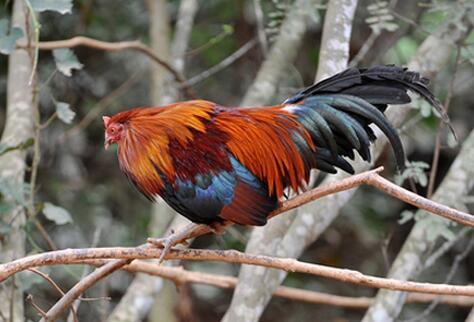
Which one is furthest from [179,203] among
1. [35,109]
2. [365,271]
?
[365,271]

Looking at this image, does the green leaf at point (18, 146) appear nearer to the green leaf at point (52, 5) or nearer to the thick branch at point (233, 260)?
the green leaf at point (52, 5)

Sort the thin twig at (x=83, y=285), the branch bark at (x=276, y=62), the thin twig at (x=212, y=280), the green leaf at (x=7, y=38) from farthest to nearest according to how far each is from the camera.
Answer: the branch bark at (x=276, y=62) < the green leaf at (x=7, y=38) < the thin twig at (x=212, y=280) < the thin twig at (x=83, y=285)

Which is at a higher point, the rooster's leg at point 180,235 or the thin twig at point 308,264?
the thin twig at point 308,264

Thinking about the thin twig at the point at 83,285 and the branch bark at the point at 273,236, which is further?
the branch bark at the point at 273,236

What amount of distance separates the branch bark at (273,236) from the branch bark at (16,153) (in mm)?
943

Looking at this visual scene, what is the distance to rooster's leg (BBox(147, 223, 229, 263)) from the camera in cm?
273

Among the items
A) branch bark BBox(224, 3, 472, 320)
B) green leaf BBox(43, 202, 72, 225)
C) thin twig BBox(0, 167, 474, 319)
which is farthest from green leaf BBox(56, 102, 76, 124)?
thin twig BBox(0, 167, 474, 319)

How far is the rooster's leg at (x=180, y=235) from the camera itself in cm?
273

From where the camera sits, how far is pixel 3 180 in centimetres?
366

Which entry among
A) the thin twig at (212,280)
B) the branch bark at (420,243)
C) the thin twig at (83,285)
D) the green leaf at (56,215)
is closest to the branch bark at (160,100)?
the thin twig at (212,280)

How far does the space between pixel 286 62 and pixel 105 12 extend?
5.84 ft

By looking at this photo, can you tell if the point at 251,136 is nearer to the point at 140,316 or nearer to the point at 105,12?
the point at 140,316

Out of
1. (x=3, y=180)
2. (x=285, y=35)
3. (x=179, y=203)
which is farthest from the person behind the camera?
(x=285, y=35)

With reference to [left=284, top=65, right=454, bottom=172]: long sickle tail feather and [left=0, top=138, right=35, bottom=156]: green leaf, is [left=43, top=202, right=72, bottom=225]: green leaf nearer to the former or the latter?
[left=0, top=138, right=35, bottom=156]: green leaf
